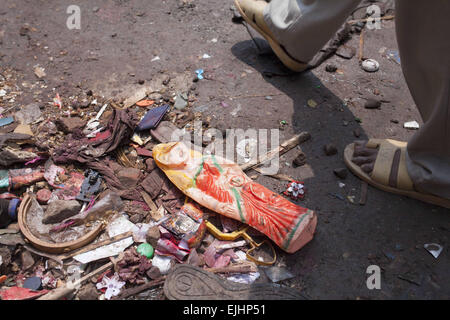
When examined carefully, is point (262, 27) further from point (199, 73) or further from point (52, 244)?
point (52, 244)

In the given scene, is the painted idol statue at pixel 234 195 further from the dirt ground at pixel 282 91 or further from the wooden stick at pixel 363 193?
the wooden stick at pixel 363 193

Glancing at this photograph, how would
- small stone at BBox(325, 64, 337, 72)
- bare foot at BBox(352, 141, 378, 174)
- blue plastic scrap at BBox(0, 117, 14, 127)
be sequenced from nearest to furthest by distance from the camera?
bare foot at BBox(352, 141, 378, 174)
blue plastic scrap at BBox(0, 117, 14, 127)
small stone at BBox(325, 64, 337, 72)

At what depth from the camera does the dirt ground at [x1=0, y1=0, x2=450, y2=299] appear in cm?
242

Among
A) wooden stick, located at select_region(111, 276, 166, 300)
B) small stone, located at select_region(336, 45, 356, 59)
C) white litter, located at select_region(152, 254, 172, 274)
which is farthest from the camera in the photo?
small stone, located at select_region(336, 45, 356, 59)

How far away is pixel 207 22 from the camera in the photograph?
439 centimetres

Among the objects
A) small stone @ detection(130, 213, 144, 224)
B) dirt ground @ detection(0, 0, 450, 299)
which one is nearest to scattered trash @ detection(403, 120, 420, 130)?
dirt ground @ detection(0, 0, 450, 299)

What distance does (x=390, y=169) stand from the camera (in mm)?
2734

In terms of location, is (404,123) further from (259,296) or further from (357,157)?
(259,296)

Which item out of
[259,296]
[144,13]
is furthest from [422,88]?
[144,13]

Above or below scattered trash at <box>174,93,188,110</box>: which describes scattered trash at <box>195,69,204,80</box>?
above

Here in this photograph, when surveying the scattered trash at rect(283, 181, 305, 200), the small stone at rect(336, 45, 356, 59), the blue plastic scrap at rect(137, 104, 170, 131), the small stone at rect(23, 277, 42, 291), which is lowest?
the small stone at rect(23, 277, 42, 291)

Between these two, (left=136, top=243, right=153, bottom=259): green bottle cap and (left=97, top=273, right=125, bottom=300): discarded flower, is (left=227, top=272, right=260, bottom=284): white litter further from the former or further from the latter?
(left=97, top=273, right=125, bottom=300): discarded flower

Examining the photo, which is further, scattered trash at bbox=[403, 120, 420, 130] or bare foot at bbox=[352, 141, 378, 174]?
scattered trash at bbox=[403, 120, 420, 130]

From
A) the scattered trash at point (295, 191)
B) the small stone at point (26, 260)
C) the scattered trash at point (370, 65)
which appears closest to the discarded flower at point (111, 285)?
the small stone at point (26, 260)
